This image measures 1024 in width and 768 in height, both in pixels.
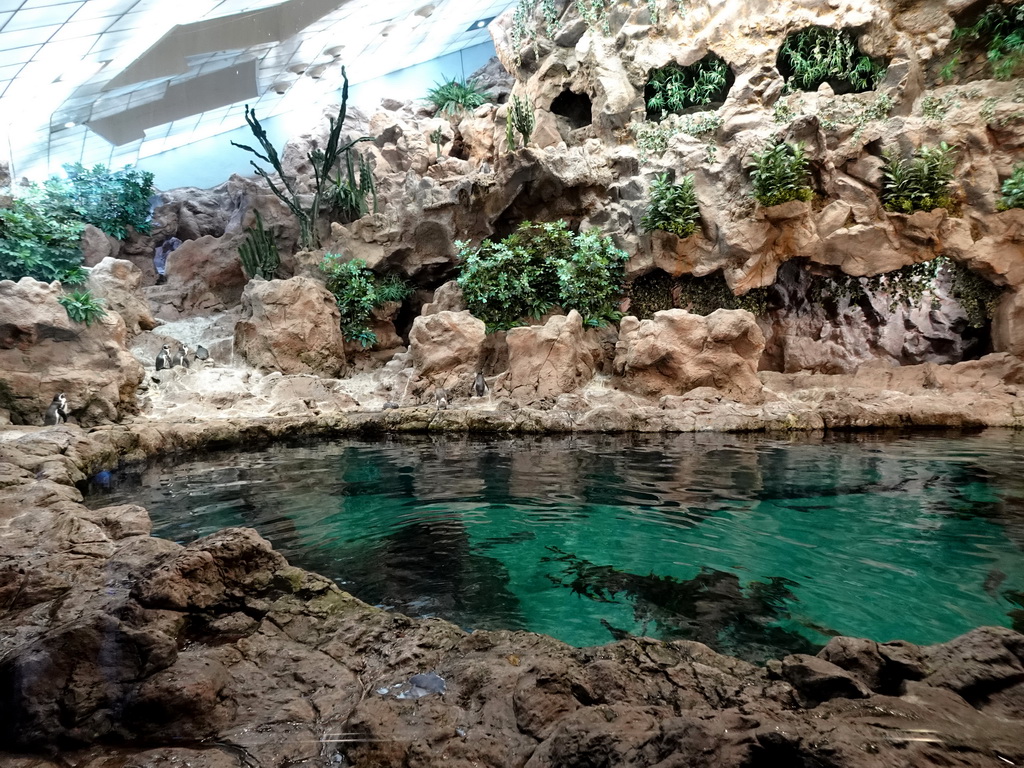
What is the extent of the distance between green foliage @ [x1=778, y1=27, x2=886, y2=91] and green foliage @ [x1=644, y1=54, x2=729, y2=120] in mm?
1752

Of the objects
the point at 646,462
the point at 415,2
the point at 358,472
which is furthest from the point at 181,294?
the point at 646,462

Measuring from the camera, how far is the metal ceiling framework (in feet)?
27.0

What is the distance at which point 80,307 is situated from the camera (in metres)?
9.75

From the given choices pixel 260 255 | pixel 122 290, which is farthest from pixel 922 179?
pixel 122 290

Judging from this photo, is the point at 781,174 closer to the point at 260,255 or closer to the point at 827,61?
the point at 827,61

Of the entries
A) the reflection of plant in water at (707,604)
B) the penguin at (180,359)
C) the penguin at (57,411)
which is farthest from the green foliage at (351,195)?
the reflection of plant in water at (707,604)

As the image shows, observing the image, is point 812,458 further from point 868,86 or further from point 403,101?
point 403,101

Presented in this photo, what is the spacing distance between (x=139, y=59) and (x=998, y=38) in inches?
688

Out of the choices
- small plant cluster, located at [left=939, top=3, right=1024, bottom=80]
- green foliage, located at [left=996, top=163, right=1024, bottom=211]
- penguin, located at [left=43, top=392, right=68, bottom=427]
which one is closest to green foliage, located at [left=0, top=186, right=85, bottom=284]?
penguin, located at [left=43, top=392, right=68, bottom=427]

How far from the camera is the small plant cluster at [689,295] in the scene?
1395 centimetres

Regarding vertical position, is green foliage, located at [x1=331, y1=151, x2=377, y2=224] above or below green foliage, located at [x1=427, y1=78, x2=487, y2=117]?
below

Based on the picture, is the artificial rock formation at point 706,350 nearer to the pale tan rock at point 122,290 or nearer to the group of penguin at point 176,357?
the group of penguin at point 176,357

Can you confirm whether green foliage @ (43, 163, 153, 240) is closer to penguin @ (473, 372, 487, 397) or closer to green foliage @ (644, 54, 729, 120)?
Answer: penguin @ (473, 372, 487, 397)

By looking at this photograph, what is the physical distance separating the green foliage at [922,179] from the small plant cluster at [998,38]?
2.41 meters
